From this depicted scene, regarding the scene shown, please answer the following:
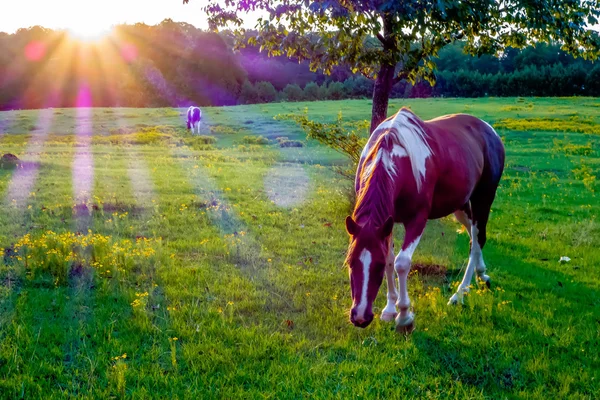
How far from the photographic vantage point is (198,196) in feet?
39.2

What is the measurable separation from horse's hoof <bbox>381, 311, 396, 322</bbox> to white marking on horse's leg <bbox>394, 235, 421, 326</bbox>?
0.46 ft

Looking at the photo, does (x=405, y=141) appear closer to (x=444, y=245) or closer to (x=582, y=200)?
(x=444, y=245)

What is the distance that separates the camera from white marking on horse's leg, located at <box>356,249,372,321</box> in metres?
4.00

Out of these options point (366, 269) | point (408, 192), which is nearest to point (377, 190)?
point (408, 192)

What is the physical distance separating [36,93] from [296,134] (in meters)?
40.9

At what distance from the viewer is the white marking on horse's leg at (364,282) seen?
13.1ft

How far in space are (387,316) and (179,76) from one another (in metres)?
60.6

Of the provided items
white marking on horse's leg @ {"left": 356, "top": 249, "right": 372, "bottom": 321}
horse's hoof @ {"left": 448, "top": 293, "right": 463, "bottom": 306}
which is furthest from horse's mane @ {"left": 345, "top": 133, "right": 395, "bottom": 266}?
horse's hoof @ {"left": 448, "top": 293, "right": 463, "bottom": 306}

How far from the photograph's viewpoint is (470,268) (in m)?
6.36

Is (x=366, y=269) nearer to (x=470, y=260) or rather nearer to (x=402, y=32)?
(x=470, y=260)

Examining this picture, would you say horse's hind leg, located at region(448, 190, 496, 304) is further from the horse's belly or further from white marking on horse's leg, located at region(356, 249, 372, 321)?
white marking on horse's leg, located at region(356, 249, 372, 321)

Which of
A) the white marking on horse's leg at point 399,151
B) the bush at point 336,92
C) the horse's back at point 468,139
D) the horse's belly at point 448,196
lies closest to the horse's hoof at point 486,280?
the horse's belly at point 448,196

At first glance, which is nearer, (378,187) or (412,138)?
(378,187)

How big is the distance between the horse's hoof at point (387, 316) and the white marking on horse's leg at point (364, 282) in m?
1.32
